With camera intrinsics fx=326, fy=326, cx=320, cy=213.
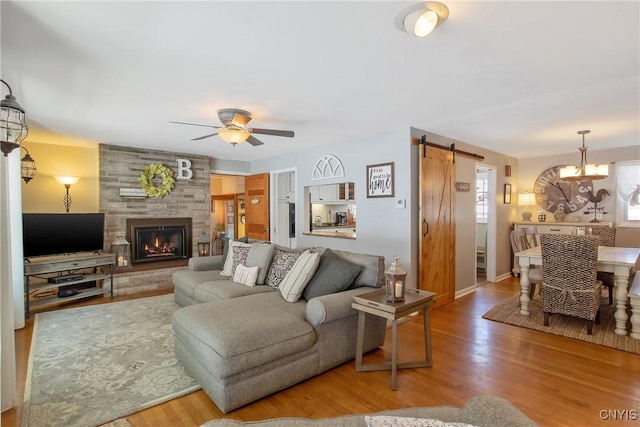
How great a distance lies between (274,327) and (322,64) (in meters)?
1.87

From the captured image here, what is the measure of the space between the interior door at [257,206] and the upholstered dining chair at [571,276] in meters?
4.49

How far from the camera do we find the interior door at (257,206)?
20.7ft

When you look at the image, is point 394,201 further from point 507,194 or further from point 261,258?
point 507,194

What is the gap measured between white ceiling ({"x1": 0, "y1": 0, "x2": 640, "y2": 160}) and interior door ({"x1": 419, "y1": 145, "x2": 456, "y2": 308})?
54 cm

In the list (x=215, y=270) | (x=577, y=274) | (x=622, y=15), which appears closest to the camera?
(x=622, y=15)

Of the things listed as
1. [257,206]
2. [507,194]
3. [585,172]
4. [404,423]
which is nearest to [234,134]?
[404,423]

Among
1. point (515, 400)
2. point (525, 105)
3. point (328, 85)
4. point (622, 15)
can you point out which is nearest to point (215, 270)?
point (328, 85)

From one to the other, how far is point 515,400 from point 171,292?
4.80 meters

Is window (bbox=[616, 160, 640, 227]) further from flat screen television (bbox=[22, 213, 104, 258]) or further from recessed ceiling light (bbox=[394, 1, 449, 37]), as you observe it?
flat screen television (bbox=[22, 213, 104, 258])

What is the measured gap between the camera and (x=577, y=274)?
3.30 meters

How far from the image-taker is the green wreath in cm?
540

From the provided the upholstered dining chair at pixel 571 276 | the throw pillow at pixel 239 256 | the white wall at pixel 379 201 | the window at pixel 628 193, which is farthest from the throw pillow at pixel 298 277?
the window at pixel 628 193

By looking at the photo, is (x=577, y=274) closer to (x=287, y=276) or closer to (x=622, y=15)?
(x=622, y=15)

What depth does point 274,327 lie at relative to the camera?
2254mm
